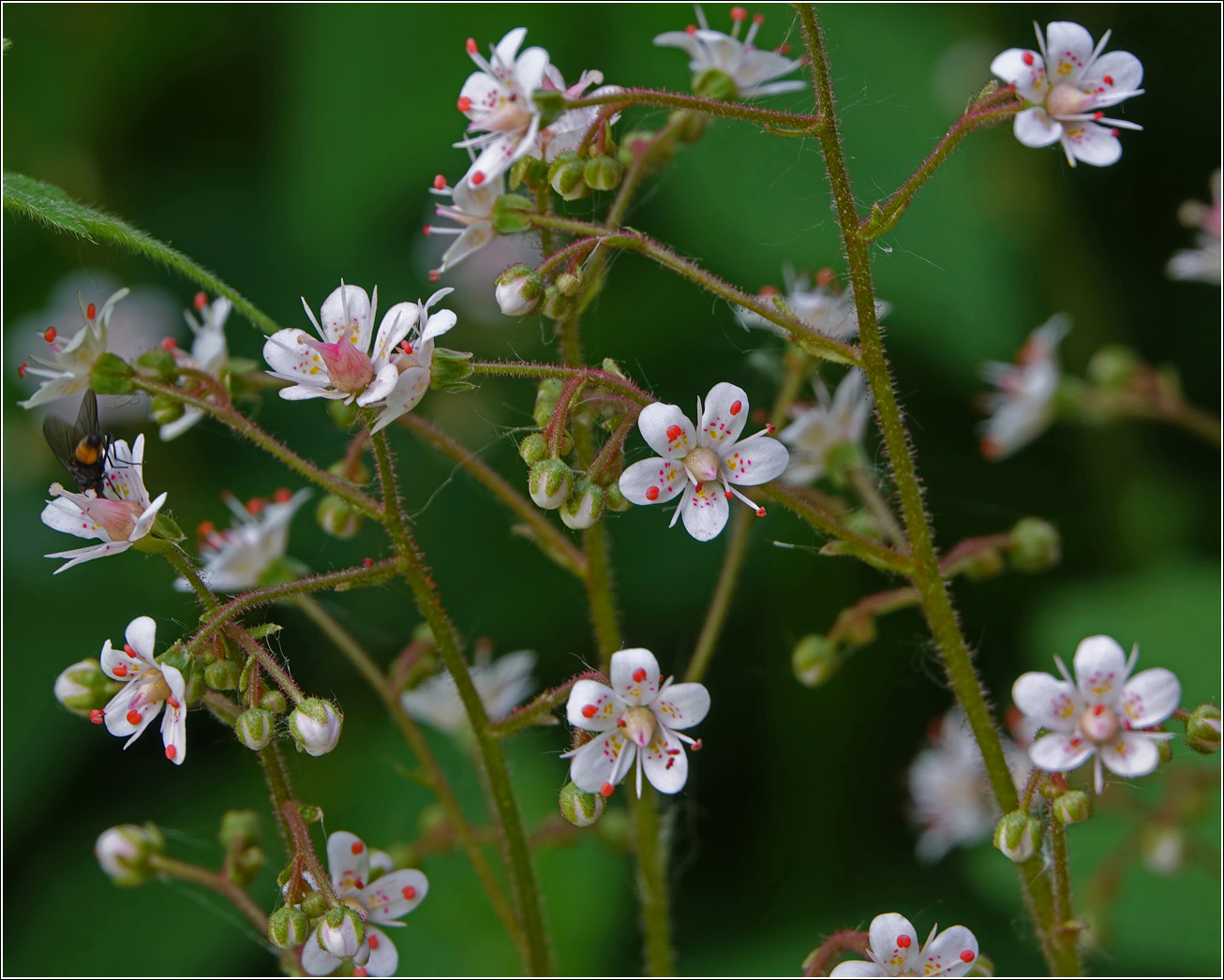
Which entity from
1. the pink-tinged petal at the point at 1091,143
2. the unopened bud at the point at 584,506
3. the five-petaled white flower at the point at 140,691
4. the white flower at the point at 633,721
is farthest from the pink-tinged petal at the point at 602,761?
the pink-tinged petal at the point at 1091,143

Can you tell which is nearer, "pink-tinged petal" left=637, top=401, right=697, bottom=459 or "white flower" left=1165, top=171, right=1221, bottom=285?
"pink-tinged petal" left=637, top=401, right=697, bottom=459

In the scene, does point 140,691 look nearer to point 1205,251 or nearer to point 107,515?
point 107,515

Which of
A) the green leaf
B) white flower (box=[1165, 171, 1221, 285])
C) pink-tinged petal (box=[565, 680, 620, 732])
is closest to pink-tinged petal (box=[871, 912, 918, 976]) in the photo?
pink-tinged petal (box=[565, 680, 620, 732])

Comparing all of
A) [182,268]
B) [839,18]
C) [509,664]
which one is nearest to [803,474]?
[509,664]

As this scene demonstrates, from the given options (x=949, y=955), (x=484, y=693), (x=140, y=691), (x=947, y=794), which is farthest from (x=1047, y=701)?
(x=947, y=794)

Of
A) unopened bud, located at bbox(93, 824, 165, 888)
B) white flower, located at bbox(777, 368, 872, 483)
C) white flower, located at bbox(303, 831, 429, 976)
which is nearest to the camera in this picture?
white flower, located at bbox(303, 831, 429, 976)

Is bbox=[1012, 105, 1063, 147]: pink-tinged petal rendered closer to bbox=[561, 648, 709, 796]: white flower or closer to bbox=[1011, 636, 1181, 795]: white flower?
bbox=[1011, 636, 1181, 795]: white flower
